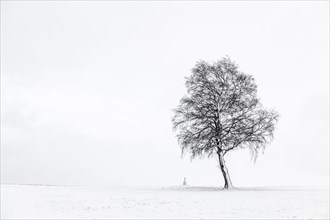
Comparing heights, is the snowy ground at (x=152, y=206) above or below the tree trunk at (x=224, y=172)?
below

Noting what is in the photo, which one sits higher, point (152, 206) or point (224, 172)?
point (224, 172)

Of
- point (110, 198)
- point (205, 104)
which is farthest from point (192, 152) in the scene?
point (110, 198)

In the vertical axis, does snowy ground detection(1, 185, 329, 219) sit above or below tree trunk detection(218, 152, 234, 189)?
below

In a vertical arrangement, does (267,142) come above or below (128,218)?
above

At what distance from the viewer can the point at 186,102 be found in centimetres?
4350

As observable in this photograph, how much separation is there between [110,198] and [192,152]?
15007 millimetres

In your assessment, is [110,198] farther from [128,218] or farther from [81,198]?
[128,218]

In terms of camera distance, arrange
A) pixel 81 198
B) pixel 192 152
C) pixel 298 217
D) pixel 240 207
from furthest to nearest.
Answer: pixel 192 152, pixel 81 198, pixel 240 207, pixel 298 217

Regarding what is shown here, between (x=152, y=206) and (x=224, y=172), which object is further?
(x=224, y=172)

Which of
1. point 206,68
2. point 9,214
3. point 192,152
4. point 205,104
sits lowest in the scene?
point 9,214

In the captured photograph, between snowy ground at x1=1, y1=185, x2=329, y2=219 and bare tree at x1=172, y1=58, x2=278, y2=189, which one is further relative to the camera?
bare tree at x1=172, y1=58, x2=278, y2=189

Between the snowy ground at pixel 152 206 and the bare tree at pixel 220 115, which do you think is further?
the bare tree at pixel 220 115

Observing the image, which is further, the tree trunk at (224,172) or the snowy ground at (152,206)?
the tree trunk at (224,172)

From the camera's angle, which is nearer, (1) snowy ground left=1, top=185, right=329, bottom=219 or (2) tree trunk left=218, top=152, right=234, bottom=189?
(1) snowy ground left=1, top=185, right=329, bottom=219
